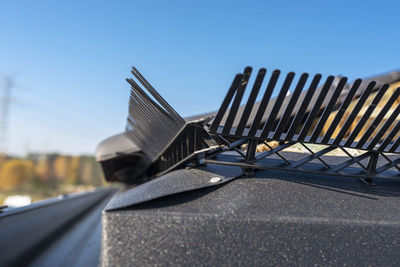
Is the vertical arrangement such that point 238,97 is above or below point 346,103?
above

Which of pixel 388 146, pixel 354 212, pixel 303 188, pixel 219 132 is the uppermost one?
pixel 219 132

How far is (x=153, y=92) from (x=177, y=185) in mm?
729

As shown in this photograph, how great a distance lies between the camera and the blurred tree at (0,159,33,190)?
2118 inches

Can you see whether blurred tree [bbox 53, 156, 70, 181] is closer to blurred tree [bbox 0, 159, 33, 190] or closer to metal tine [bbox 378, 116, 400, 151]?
blurred tree [bbox 0, 159, 33, 190]

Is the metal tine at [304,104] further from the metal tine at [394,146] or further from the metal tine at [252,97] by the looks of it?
the metal tine at [394,146]

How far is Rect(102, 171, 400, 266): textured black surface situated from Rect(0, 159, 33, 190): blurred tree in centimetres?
6552

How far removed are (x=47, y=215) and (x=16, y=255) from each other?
1.22 m

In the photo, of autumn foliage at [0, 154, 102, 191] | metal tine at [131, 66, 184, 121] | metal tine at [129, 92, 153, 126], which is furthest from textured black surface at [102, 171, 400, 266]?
autumn foliage at [0, 154, 102, 191]

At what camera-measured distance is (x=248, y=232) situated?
4.58 feet

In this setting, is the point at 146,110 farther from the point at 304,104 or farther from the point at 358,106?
the point at 358,106

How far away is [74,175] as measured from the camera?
65312 mm

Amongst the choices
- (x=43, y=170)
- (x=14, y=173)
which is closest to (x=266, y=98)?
(x=14, y=173)

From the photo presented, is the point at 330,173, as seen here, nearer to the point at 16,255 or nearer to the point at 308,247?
the point at 308,247

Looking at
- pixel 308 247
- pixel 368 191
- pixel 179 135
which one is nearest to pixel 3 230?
pixel 179 135
